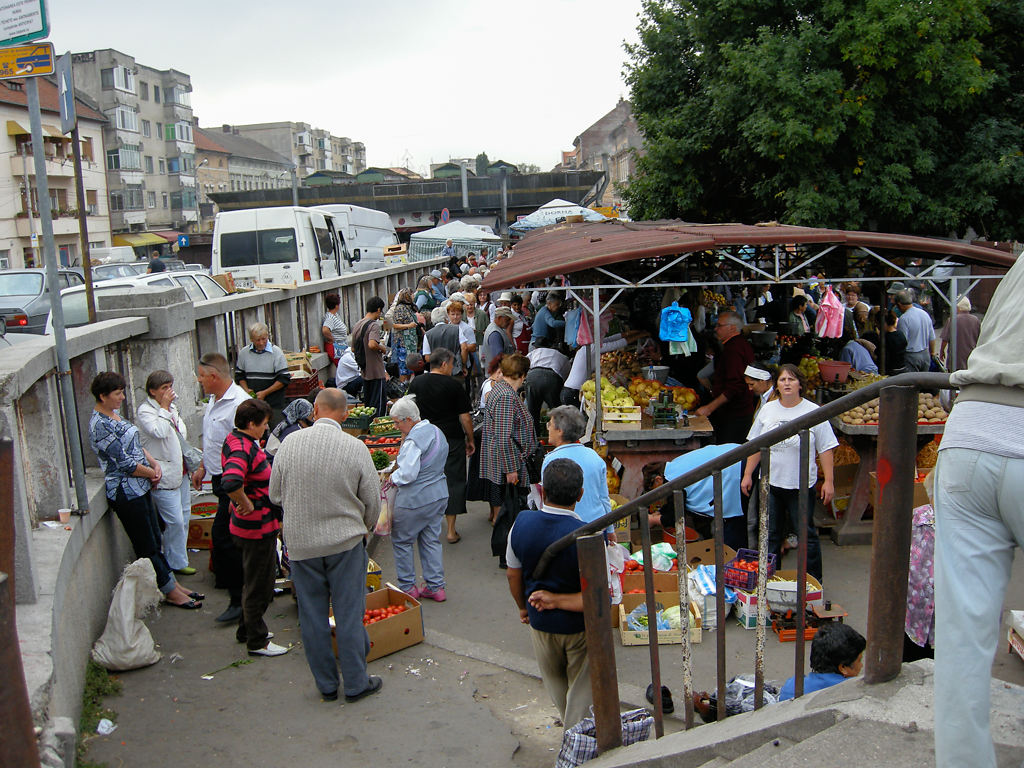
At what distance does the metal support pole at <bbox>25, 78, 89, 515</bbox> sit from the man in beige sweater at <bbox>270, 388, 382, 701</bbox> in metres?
1.25

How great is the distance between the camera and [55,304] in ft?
15.8

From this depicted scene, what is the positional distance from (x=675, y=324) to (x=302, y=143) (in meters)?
122

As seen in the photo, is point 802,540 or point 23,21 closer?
point 802,540

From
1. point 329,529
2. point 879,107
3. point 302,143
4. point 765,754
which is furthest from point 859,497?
point 302,143

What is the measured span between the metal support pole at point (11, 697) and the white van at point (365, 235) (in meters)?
23.8

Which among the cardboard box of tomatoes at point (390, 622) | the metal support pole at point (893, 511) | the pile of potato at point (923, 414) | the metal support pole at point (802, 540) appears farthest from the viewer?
the pile of potato at point (923, 414)

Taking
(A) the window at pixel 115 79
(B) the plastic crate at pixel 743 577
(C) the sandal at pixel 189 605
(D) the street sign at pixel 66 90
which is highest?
(A) the window at pixel 115 79

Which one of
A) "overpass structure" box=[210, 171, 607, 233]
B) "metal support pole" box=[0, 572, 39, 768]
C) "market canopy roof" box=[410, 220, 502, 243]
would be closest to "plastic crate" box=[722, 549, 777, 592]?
"metal support pole" box=[0, 572, 39, 768]

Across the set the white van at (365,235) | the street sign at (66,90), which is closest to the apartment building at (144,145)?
the white van at (365,235)

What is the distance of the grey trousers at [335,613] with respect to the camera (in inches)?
201

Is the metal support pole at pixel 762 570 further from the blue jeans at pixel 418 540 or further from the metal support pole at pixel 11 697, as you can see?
the blue jeans at pixel 418 540

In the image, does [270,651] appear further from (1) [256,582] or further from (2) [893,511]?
(2) [893,511]

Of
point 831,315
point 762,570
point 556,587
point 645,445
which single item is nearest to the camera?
point 762,570

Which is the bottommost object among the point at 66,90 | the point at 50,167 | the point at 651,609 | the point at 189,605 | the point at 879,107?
the point at 189,605
